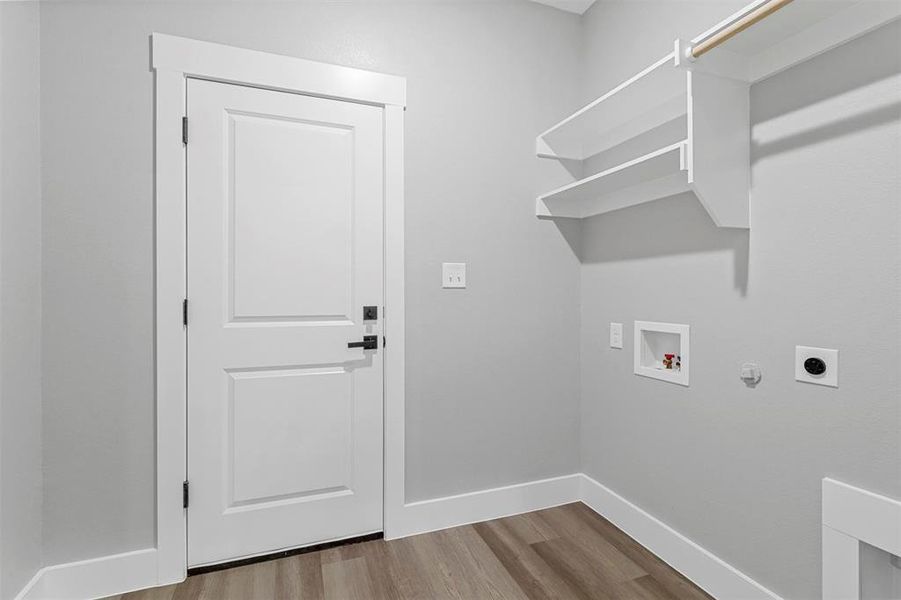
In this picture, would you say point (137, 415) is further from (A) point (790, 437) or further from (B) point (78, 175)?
(A) point (790, 437)

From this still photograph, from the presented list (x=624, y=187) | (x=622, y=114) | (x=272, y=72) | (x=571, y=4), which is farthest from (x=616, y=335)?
(x=272, y=72)

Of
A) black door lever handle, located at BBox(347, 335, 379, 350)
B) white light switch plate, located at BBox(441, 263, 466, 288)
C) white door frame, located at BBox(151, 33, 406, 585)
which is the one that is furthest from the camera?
white light switch plate, located at BBox(441, 263, 466, 288)

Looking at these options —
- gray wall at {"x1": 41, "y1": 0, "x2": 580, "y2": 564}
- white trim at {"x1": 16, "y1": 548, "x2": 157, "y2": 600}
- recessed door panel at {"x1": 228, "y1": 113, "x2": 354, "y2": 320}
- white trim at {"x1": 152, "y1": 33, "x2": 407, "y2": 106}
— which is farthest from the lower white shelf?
white trim at {"x1": 16, "y1": 548, "x2": 157, "y2": 600}

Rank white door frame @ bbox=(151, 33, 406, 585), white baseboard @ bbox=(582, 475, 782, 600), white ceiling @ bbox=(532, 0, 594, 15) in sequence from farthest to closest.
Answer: white ceiling @ bbox=(532, 0, 594, 15), white door frame @ bbox=(151, 33, 406, 585), white baseboard @ bbox=(582, 475, 782, 600)

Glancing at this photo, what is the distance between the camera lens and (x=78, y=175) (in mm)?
1633

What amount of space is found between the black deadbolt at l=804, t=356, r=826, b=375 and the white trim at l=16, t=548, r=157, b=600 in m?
2.37

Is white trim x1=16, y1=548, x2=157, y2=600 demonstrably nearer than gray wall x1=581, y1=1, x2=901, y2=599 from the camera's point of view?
No

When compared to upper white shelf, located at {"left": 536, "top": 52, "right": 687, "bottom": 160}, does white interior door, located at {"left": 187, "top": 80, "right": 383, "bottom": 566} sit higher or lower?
lower

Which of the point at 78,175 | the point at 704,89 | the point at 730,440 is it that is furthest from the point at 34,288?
the point at 730,440

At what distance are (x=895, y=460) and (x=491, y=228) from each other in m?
1.63

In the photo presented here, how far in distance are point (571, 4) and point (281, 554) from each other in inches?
117

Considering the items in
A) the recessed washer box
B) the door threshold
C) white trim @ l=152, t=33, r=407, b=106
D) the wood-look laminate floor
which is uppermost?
white trim @ l=152, t=33, r=407, b=106

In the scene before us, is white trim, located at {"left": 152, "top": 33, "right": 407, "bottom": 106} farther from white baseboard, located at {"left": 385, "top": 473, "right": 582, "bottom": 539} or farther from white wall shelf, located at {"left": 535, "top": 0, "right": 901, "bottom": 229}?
white baseboard, located at {"left": 385, "top": 473, "right": 582, "bottom": 539}

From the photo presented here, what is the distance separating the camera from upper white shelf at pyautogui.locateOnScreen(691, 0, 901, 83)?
121 centimetres
